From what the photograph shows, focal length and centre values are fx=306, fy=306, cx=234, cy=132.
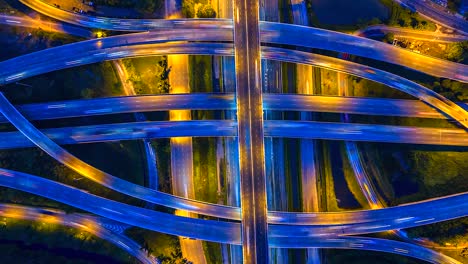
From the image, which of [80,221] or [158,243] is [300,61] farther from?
[80,221]

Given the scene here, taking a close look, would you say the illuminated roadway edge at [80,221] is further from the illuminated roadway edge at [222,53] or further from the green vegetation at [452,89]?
the green vegetation at [452,89]

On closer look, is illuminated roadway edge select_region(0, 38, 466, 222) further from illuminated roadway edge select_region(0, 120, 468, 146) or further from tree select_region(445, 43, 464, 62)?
tree select_region(445, 43, 464, 62)

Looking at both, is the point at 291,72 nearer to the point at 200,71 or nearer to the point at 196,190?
the point at 200,71

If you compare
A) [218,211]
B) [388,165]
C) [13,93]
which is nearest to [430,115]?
[388,165]

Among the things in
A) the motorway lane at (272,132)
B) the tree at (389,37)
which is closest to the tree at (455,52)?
the tree at (389,37)

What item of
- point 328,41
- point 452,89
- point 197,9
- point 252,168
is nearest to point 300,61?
point 328,41

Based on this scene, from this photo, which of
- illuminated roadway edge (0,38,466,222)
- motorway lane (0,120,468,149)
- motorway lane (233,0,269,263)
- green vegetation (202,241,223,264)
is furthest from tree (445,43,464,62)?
green vegetation (202,241,223,264)
